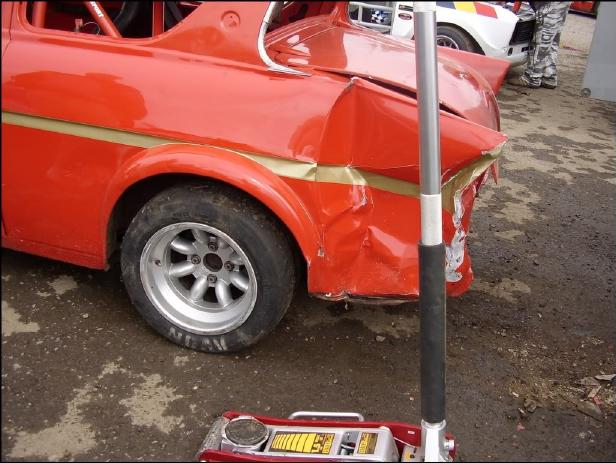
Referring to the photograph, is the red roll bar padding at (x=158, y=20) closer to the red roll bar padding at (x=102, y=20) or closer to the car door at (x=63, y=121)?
the red roll bar padding at (x=102, y=20)

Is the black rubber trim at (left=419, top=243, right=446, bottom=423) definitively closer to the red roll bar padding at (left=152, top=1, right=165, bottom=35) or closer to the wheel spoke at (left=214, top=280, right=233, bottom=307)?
the wheel spoke at (left=214, top=280, right=233, bottom=307)

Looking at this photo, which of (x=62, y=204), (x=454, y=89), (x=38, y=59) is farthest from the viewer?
(x=454, y=89)

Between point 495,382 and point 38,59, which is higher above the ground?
point 38,59

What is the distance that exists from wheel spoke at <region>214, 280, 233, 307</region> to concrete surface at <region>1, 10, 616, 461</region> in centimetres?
25

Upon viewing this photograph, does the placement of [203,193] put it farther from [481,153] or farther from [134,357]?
[481,153]

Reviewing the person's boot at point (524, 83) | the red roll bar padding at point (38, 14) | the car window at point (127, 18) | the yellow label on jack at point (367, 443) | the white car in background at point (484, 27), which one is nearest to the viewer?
the yellow label on jack at point (367, 443)

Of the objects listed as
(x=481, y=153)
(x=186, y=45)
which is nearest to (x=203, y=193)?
(x=186, y=45)

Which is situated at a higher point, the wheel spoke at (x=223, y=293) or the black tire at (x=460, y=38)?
the black tire at (x=460, y=38)

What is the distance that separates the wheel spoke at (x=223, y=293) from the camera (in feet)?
8.90

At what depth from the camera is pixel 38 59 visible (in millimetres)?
2439

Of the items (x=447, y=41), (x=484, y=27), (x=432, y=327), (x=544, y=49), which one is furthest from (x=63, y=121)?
(x=544, y=49)

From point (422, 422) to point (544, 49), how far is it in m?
7.74

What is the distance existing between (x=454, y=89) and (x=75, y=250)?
6.03ft

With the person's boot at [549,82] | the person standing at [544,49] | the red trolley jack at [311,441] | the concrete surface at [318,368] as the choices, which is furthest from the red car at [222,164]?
the person's boot at [549,82]
